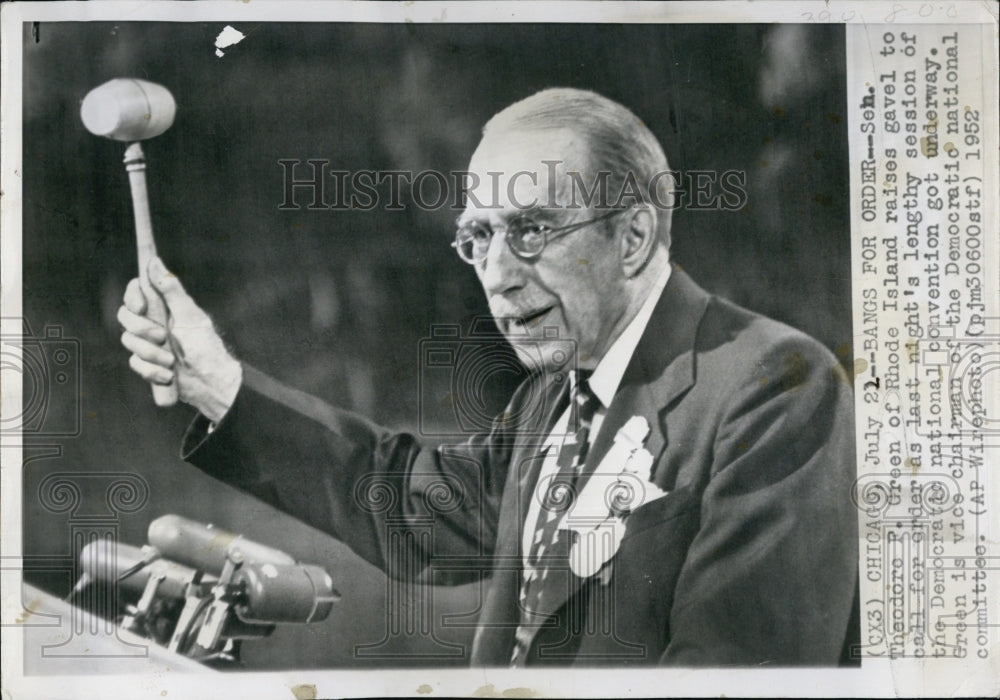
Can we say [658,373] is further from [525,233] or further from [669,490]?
[525,233]

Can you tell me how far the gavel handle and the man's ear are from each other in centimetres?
99

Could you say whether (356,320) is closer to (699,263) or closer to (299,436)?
(299,436)

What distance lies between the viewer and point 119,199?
187 cm

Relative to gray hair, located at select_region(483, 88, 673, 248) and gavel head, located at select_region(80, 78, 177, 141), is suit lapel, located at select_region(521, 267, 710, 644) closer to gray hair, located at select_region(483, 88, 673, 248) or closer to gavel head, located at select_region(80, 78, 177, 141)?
gray hair, located at select_region(483, 88, 673, 248)

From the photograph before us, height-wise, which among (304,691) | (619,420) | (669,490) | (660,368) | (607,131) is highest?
(607,131)

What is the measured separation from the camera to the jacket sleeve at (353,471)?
184 centimetres

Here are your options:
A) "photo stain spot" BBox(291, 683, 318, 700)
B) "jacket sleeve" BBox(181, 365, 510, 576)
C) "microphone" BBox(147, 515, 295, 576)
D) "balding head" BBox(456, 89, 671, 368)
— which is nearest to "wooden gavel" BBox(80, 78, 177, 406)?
"jacket sleeve" BBox(181, 365, 510, 576)

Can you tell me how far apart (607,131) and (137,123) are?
1012 millimetres

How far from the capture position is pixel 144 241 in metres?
1.86

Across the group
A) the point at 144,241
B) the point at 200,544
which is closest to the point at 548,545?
the point at 200,544

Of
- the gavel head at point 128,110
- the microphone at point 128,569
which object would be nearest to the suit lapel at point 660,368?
the microphone at point 128,569

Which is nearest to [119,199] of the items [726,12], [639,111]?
[639,111]

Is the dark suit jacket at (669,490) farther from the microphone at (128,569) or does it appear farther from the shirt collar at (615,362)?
the microphone at (128,569)

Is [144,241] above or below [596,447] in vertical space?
above
